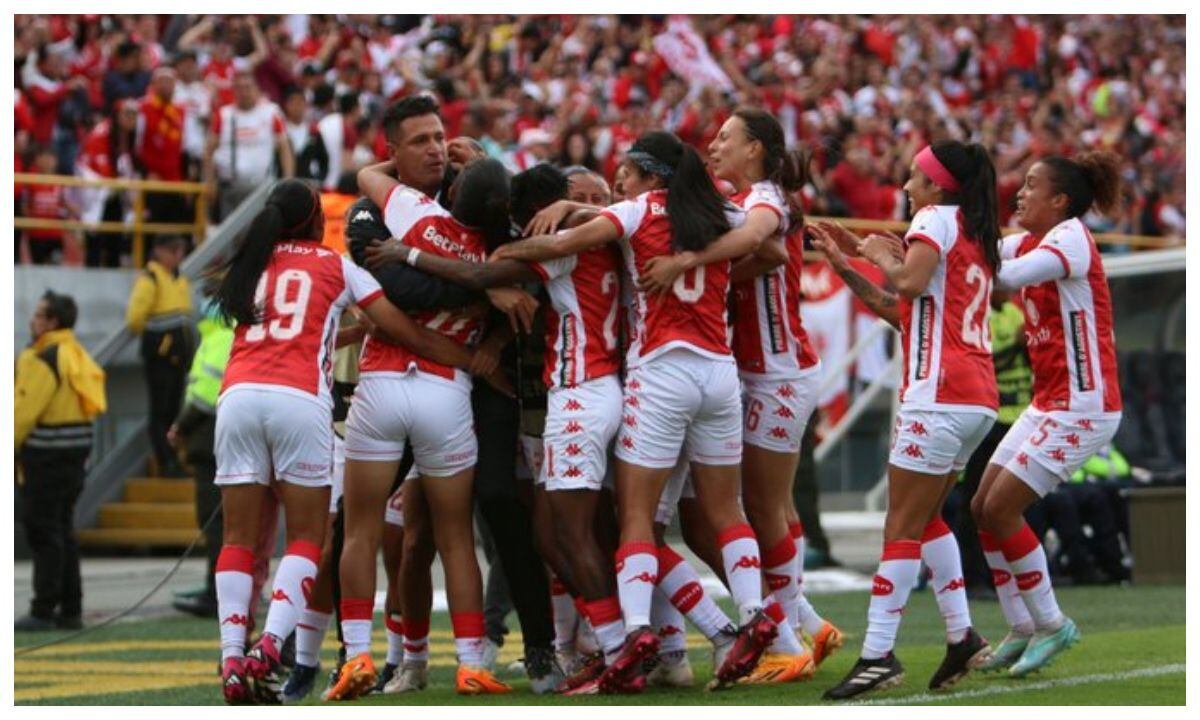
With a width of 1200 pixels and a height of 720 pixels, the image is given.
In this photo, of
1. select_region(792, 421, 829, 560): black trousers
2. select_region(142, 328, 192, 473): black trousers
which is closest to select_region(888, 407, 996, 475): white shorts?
select_region(792, 421, 829, 560): black trousers

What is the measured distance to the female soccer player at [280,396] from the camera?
8.66 metres

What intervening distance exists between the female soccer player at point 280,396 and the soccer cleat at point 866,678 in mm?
1987

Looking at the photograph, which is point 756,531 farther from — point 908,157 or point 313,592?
point 908,157

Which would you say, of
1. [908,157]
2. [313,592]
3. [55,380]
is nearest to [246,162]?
[55,380]

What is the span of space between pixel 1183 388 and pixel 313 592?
9.29m

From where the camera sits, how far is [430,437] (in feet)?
29.1

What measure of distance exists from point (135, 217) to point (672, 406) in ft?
38.2

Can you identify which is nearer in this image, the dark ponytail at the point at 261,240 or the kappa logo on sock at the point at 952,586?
the dark ponytail at the point at 261,240

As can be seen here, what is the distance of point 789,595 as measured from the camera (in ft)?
31.5

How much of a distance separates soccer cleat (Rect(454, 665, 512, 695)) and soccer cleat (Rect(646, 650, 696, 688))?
60cm

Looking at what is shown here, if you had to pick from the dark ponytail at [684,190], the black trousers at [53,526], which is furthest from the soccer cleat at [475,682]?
the black trousers at [53,526]

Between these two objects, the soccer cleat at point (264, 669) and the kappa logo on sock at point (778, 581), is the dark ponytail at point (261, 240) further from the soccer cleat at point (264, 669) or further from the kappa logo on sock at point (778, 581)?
the kappa logo on sock at point (778, 581)

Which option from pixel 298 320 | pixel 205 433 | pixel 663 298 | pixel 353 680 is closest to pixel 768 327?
pixel 663 298

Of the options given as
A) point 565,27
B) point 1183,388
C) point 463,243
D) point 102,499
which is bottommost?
point 102,499
